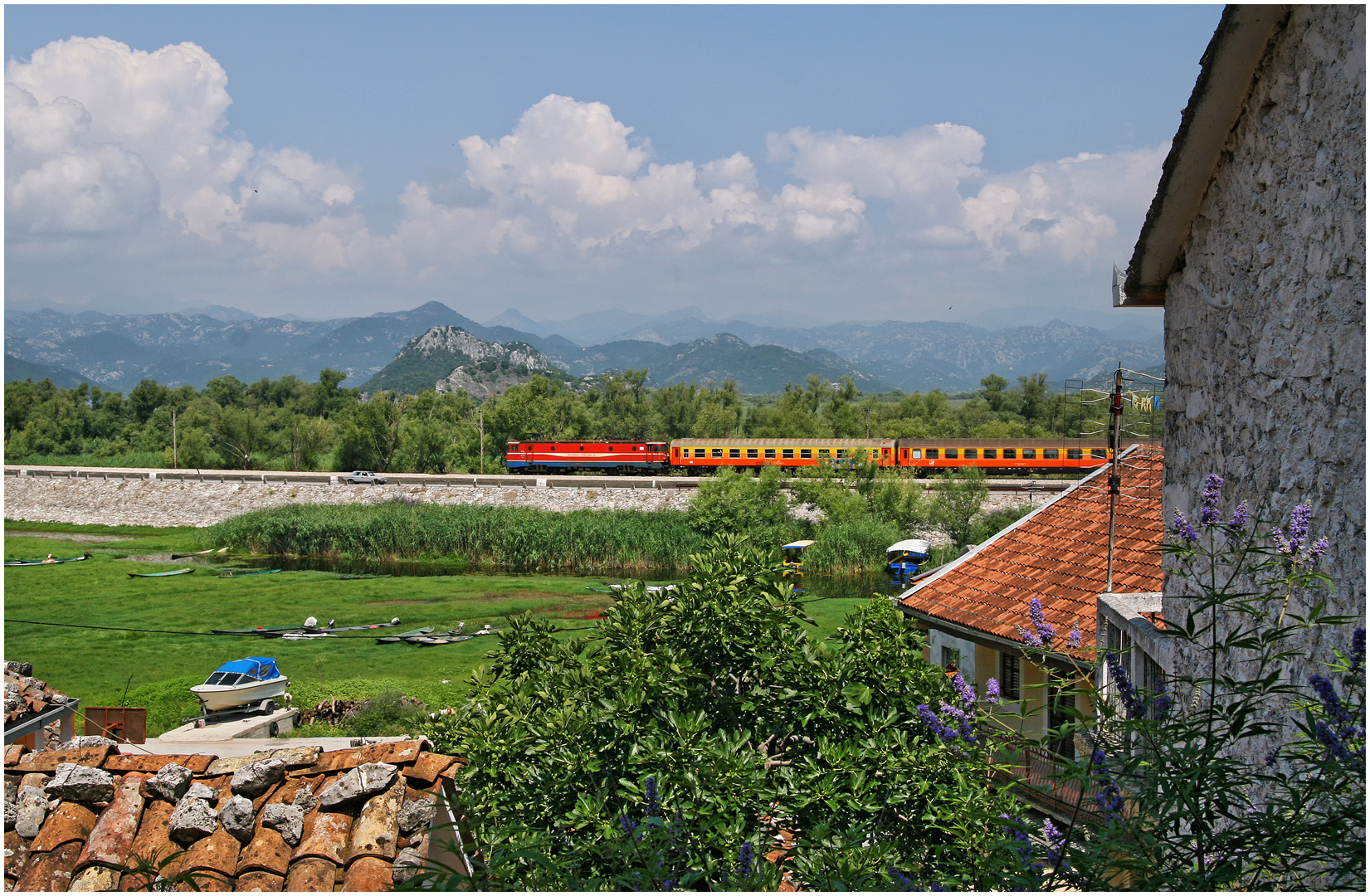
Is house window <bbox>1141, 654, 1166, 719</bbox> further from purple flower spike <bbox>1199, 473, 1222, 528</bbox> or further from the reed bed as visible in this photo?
the reed bed

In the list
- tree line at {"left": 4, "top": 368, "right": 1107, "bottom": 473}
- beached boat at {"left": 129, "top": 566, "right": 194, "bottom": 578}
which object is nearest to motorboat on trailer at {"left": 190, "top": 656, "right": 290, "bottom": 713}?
beached boat at {"left": 129, "top": 566, "right": 194, "bottom": 578}

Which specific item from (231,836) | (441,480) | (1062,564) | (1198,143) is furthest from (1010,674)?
(441,480)

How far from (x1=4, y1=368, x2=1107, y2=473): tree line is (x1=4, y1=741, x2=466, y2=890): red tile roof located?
4244 centimetres

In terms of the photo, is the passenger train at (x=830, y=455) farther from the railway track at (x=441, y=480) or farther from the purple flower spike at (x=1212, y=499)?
the purple flower spike at (x=1212, y=499)

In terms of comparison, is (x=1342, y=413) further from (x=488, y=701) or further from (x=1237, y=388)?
(x=488, y=701)

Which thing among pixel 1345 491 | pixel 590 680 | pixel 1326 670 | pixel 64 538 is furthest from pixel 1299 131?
pixel 64 538

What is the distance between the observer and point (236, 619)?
A: 21969 mm

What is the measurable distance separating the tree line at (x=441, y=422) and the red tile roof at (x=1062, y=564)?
40.5 meters

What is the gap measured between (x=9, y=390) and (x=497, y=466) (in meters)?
48.1

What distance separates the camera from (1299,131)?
9.26 ft

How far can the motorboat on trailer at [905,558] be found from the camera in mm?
25531

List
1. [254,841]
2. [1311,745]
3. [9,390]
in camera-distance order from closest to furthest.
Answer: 1. [1311,745]
2. [254,841]
3. [9,390]

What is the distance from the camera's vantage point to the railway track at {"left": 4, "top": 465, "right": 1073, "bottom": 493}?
114 ft

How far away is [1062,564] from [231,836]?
7.51 metres
